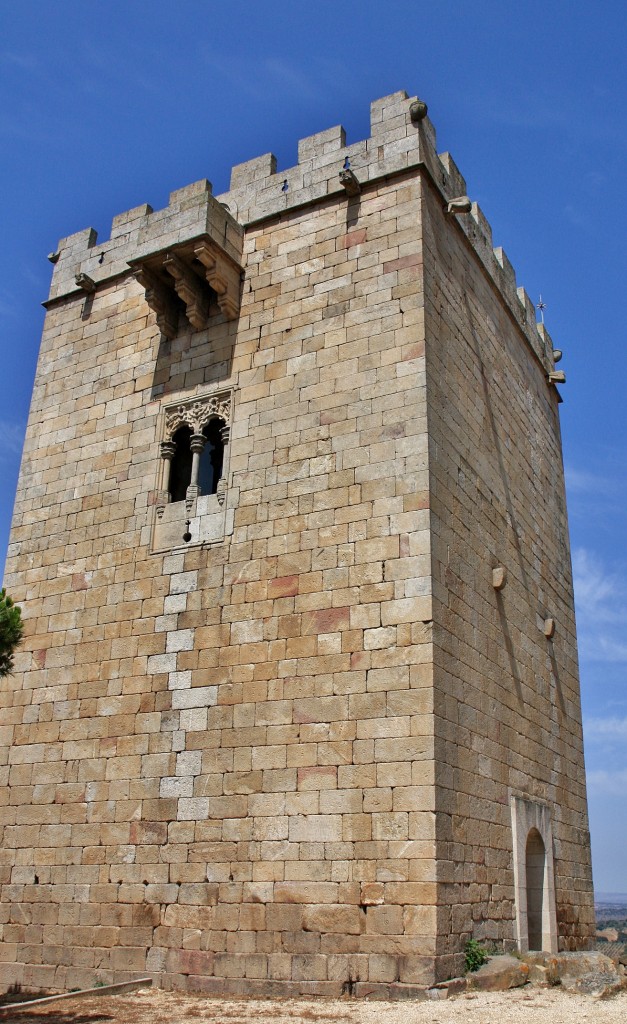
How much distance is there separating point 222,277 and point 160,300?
3.08 feet

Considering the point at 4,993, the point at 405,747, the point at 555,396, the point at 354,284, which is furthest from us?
the point at 555,396

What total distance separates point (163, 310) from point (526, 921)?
314 inches

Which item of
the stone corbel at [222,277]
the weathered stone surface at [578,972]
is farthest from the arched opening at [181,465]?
the weathered stone surface at [578,972]

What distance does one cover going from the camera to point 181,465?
1097 centimetres

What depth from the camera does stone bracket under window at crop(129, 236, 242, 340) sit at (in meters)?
10.9

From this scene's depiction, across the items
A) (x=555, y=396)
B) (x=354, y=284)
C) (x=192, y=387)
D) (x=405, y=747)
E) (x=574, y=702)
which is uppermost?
(x=555, y=396)

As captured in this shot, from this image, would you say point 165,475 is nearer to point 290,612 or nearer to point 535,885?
point 290,612

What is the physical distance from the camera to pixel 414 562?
8711 millimetres

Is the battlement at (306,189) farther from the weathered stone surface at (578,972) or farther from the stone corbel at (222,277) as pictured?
the weathered stone surface at (578,972)

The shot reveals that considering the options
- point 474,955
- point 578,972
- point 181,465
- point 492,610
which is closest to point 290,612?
point 492,610

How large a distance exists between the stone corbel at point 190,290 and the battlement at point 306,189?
0.22 metres

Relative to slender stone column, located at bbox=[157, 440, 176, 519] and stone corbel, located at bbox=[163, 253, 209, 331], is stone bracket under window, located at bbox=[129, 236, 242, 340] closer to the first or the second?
stone corbel, located at bbox=[163, 253, 209, 331]

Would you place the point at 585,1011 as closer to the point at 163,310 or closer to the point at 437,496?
the point at 437,496

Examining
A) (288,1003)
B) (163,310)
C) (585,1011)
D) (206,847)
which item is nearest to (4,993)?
(206,847)
